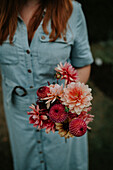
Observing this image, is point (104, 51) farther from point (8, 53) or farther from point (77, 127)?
point (77, 127)

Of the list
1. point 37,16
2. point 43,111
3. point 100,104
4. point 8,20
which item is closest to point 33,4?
point 37,16

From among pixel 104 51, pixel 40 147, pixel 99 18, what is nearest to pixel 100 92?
pixel 104 51

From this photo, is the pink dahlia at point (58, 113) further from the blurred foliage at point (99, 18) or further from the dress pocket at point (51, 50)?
the blurred foliage at point (99, 18)

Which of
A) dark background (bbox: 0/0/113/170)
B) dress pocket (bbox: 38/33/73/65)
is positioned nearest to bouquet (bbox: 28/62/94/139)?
dress pocket (bbox: 38/33/73/65)

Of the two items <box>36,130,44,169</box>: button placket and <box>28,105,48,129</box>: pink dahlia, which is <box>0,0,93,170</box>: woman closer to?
<box>36,130,44,169</box>: button placket

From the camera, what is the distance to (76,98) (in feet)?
2.52

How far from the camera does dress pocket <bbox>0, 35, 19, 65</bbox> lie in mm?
1227

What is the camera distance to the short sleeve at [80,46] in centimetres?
131

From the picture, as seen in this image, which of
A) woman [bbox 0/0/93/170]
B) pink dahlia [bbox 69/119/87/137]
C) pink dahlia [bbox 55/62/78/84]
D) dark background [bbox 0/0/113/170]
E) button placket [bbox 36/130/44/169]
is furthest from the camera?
dark background [bbox 0/0/113/170]

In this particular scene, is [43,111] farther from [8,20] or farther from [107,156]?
[107,156]

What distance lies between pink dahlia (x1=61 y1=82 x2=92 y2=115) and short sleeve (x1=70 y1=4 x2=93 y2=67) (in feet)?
2.04

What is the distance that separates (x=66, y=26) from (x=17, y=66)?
42cm

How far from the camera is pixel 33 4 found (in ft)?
4.13

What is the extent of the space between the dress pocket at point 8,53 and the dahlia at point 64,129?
62 cm
